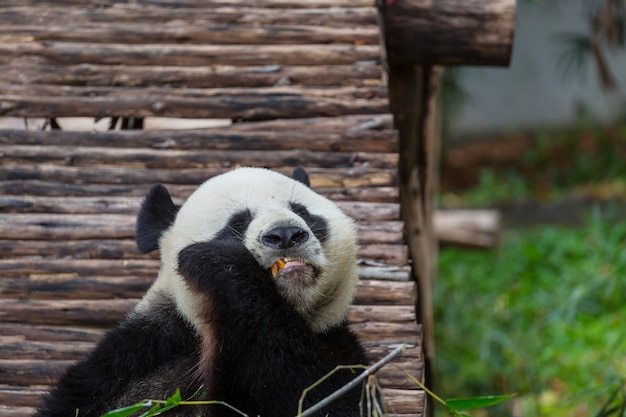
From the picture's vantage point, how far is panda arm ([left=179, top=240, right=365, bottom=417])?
9.02 feet

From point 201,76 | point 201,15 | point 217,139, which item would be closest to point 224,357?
point 217,139

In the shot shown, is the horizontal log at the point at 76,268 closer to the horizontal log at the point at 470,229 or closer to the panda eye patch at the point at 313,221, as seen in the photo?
the panda eye patch at the point at 313,221

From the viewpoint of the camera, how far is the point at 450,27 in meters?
5.11

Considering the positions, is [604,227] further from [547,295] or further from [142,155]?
[142,155]

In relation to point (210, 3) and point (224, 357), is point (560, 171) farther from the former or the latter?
point (224, 357)

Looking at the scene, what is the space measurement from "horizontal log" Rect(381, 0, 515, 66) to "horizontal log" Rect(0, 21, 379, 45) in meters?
0.41

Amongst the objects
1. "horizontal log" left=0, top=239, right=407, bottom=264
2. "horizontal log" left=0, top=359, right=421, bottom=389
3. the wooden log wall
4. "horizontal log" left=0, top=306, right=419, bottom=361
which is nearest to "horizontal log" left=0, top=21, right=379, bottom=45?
the wooden log wall

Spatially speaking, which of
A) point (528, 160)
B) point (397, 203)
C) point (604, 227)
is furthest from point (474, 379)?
point (528, 160)

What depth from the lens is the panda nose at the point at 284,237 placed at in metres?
2.86

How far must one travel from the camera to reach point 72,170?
14.0 feet

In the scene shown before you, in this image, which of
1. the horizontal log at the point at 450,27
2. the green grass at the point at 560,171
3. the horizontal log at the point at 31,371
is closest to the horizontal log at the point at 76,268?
the horizontal log at the point at 31,371

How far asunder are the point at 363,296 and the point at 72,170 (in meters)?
1.51

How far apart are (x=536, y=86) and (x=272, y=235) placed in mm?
11298

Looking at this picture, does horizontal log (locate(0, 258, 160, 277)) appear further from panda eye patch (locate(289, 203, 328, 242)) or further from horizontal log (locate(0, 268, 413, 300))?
panda eye patch (locate(289, 203, 328, 242))
